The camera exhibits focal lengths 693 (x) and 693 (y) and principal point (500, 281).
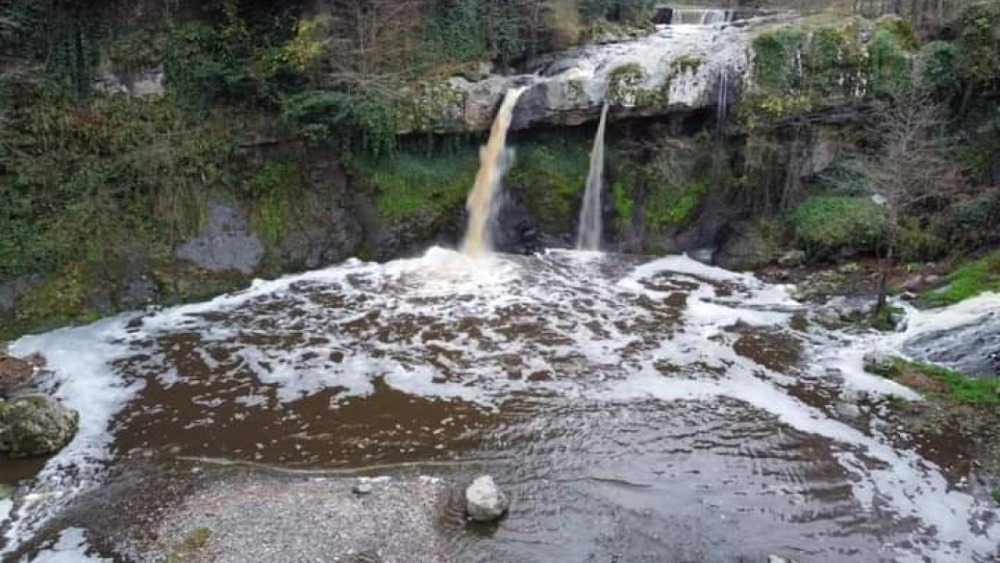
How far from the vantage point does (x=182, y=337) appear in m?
16.2

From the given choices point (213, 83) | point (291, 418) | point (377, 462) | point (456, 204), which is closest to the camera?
point (377, 462)

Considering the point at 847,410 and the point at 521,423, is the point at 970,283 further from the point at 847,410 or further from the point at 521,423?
the point at 521,423

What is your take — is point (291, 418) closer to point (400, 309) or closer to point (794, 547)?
point (400, 309)

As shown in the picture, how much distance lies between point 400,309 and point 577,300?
467cm

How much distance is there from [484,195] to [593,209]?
3.52m

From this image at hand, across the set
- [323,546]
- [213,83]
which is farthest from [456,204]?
[323,546]

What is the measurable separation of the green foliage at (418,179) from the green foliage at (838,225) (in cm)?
1009

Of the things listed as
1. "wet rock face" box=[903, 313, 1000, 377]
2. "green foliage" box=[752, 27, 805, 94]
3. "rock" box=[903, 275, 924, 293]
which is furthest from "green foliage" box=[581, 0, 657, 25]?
"wet rock face" box=[903, 313, 1000, 377]

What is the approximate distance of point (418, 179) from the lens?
2130cm

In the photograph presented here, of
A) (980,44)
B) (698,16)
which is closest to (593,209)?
(980,44)

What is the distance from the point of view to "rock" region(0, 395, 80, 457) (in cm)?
1184

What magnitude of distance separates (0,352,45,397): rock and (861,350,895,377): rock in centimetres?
1742

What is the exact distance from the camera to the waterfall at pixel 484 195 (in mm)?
21750

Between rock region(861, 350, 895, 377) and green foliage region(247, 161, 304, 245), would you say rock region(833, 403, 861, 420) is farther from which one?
green foliage region(247, 161, 304, 245)
